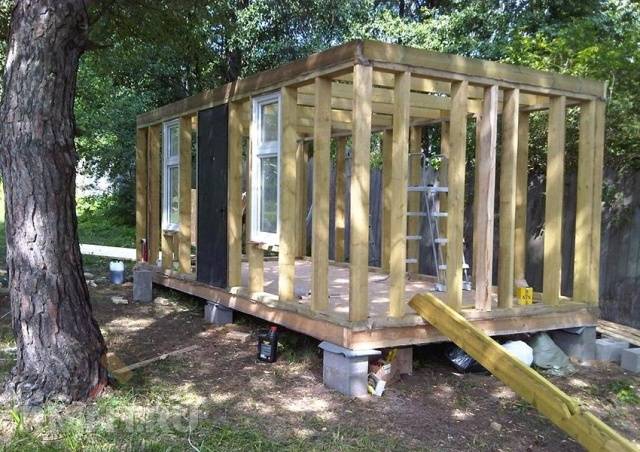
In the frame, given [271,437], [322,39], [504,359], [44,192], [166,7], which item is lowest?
[271,437]

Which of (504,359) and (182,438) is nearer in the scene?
(182,438)

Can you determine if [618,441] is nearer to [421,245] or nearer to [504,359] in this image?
[504,359]

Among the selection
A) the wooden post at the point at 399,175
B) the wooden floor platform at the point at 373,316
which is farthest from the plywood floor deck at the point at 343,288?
the wooden post at the point at 399,175

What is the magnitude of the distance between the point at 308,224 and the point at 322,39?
16.3 ft

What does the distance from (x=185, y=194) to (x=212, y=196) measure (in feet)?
1.97

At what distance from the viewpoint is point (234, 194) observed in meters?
6.20

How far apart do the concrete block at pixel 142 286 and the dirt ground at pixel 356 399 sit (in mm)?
1654

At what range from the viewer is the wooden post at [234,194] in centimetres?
618

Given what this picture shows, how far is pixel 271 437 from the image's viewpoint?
3.65 m

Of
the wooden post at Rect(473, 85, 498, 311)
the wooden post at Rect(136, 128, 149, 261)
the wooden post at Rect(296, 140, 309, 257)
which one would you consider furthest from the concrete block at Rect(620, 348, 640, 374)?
the wooden post at Rect(136, 128, 149, 261)

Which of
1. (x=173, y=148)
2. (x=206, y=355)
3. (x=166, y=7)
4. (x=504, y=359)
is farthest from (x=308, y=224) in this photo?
(x=504, y=359)

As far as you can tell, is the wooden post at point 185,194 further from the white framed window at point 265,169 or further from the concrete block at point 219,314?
the white framed window at point 265,169

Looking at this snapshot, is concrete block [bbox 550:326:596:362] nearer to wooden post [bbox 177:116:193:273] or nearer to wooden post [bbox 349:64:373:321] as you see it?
wooden post [bbox 349:64:373:321]

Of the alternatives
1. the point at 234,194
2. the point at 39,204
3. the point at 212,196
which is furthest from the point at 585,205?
the point at 39,204
